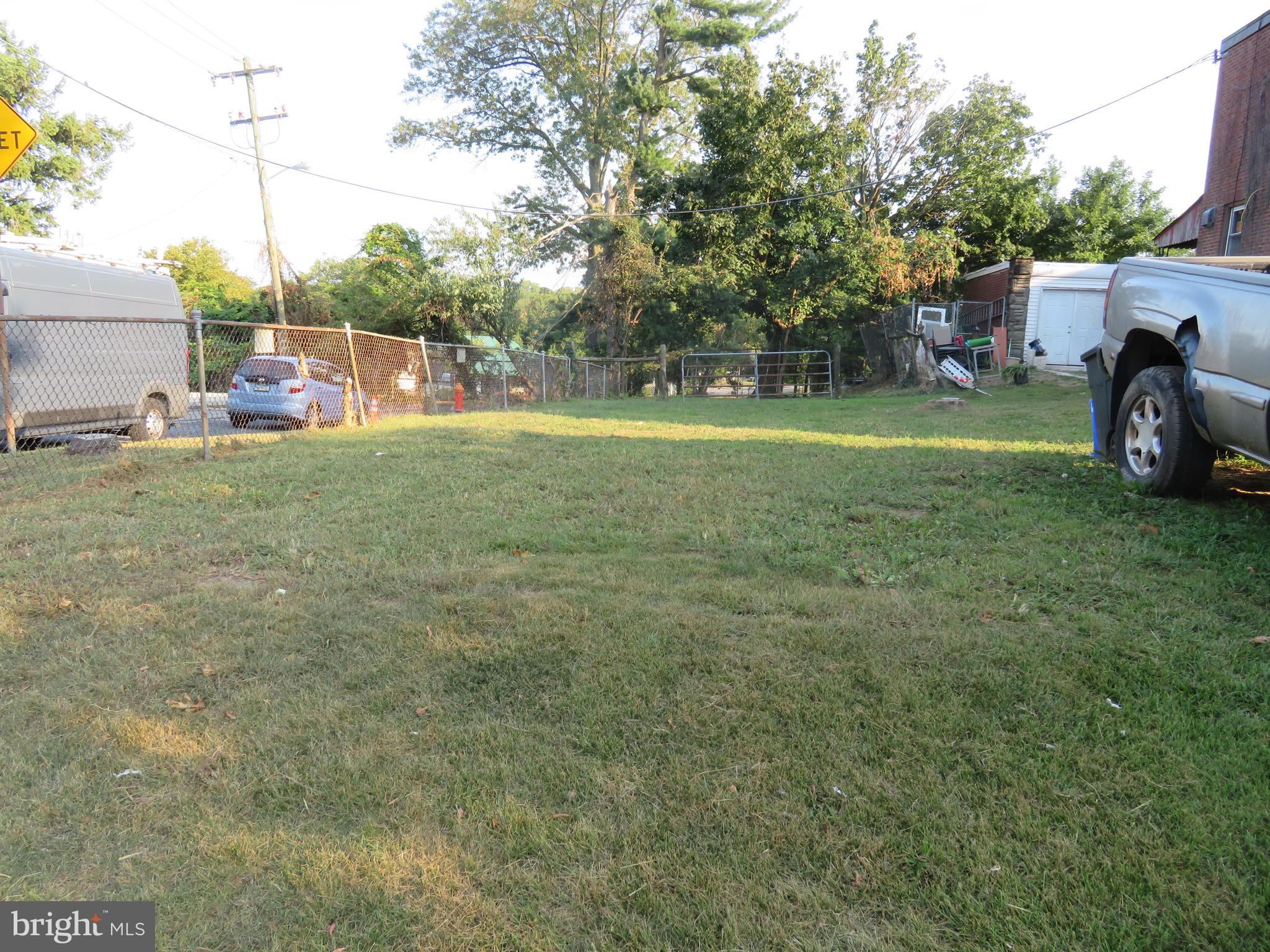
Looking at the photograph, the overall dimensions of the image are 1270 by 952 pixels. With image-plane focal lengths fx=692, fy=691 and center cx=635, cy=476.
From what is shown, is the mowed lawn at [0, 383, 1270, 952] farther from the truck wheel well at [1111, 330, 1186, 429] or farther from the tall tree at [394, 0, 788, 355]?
the tall tree at [394, 0, 788, 355]

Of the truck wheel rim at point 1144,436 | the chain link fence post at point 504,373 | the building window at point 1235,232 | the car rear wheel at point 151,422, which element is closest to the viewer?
the truck wheel rim at point 1144,436

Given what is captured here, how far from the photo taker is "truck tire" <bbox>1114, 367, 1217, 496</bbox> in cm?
439

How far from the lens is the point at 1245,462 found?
17.5ft

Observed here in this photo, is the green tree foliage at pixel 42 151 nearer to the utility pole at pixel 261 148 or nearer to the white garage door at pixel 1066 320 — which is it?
the utility pole at pixel 261 148

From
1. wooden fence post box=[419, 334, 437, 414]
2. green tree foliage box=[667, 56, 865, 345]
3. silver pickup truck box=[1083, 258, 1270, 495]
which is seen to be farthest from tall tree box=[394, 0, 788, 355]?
silver pickup truck box=[1083, 258, 1270, 495]

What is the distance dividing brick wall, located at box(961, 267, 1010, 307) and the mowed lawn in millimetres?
21328

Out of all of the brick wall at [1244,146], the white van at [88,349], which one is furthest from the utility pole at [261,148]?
the brick wall at [1244,146]

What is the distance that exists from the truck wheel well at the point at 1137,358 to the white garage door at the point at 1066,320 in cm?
1792

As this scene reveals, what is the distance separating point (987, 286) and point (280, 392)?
23703 millimetres

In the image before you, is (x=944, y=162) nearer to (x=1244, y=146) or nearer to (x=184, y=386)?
(x=1244, y=146)

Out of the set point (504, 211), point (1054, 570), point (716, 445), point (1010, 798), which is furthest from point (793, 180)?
point (1010, 798)

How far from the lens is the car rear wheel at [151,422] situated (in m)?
10.5

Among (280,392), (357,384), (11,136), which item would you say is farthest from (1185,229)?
(11,136)

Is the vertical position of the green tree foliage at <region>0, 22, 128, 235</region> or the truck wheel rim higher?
the green tree foliage at <region>0, 22, 128, 235</region>
